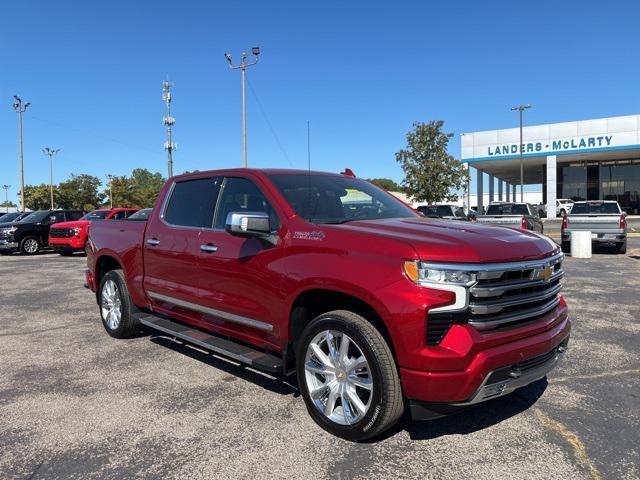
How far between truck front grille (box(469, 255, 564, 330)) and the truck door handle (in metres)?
2.27

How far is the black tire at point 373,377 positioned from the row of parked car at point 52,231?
1577cm

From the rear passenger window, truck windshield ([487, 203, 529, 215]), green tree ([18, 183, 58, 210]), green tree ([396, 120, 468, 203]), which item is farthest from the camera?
green tree ([18, 183, 58, 210])

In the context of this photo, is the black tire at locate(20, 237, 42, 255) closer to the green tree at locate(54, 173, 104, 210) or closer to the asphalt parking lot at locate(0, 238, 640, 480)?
the asphalt parking lot at locate(0, 238, 640, 480)

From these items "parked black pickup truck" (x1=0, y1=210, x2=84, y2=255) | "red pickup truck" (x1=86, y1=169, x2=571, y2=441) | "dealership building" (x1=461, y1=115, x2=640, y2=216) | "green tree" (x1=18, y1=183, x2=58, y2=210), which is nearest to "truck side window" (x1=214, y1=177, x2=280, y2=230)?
"red pickup truck" (x1=86, y1=169, x2=571, y2=441)

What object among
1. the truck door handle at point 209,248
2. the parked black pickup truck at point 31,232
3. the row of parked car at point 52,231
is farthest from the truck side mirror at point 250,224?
the parked black pickup truck at point 31,232

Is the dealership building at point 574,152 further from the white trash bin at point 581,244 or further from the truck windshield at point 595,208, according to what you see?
the white trash bin at point 581,244

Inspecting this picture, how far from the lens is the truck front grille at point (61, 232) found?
58.6 feet

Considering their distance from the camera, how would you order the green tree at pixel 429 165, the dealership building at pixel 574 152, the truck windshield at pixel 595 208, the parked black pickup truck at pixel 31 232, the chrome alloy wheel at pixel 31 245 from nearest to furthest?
the truck windshield at pixel 595 208, the parked black pickup truck at pixel 31 232, the chrome alloy wheel at pixel 31 245, the green tree at pixel 429 165, the dealership building at pixel 574 152

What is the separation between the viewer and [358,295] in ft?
10.8

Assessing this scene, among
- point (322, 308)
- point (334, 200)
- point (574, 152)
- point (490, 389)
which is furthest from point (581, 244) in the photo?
point (574, 152)

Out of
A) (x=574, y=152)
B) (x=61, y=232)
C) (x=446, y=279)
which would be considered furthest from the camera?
(x=574, y=152)

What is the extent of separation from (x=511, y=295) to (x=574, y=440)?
3.64 feet

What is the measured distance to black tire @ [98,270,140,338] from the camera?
19.3 ft

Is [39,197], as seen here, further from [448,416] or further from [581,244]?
[448,416]
